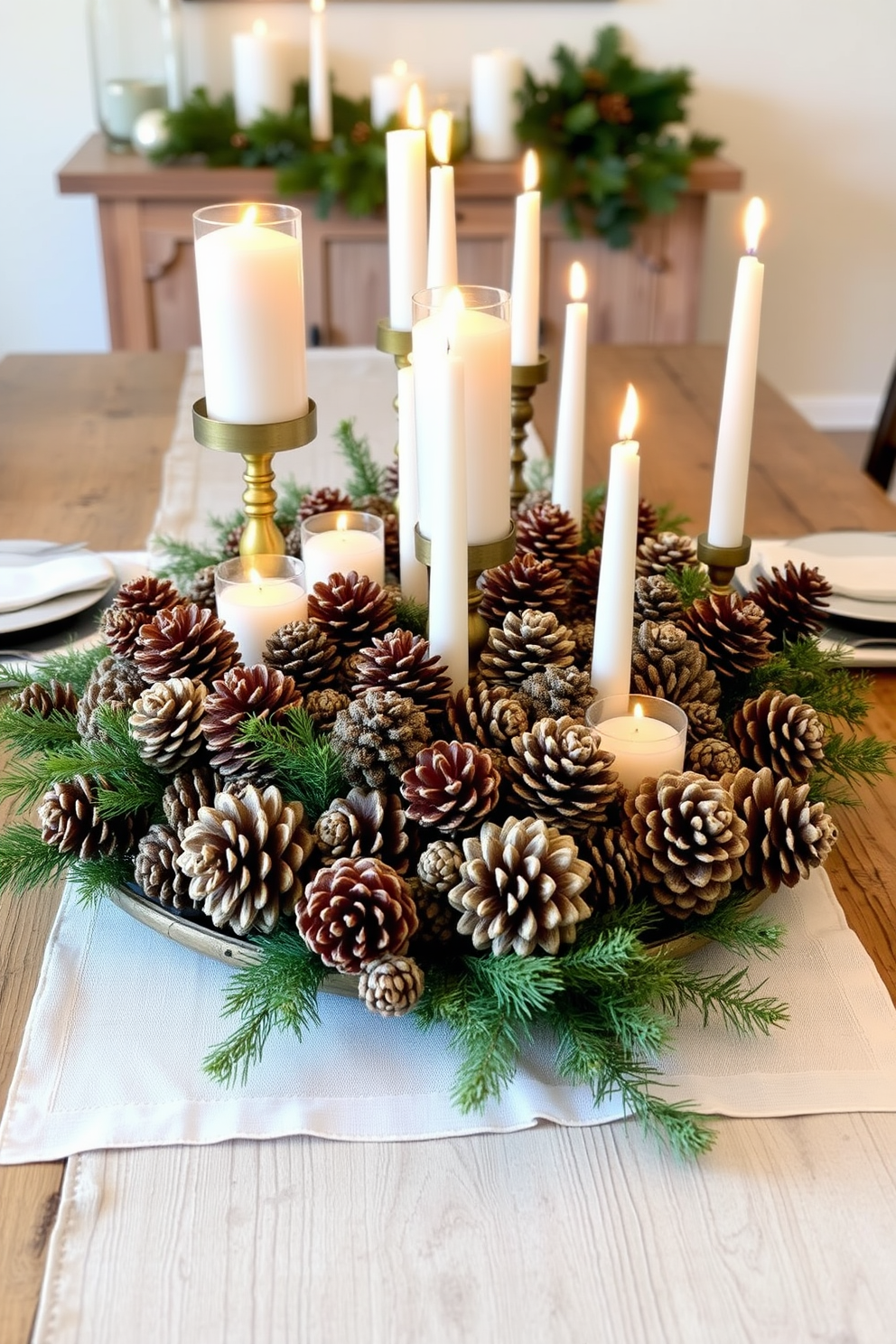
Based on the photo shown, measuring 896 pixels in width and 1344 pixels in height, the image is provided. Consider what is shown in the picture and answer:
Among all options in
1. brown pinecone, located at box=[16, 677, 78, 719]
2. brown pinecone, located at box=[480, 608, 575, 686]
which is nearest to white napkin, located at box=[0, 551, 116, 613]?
brown pinecone, located at box=[16, 677, 78, 719]

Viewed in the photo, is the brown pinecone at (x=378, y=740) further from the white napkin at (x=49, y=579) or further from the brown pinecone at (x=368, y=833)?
the white napkin at (x=49, y=579)

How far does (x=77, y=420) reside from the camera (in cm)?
167

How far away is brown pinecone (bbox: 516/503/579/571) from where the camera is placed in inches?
36.6

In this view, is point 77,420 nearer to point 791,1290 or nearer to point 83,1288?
point 83,1288

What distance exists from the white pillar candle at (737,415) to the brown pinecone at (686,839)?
32 centimetres

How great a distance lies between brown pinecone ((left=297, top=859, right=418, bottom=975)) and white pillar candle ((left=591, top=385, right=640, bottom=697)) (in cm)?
20

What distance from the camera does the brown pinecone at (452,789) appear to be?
645mm

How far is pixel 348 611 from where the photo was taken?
80 centimetres

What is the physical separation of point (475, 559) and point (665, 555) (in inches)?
9.7

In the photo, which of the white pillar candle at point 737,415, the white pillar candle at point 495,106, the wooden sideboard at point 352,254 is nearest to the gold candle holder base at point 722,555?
the white pillar candle at point 737,415

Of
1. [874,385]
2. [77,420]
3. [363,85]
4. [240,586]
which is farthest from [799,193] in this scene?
[240,586]

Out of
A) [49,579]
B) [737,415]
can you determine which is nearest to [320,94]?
[49,579]

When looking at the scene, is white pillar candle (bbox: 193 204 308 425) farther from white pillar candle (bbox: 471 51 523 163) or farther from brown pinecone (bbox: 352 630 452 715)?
white pillar candle (bbox: 471 51 523 163)

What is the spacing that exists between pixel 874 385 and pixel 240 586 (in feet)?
10.6
